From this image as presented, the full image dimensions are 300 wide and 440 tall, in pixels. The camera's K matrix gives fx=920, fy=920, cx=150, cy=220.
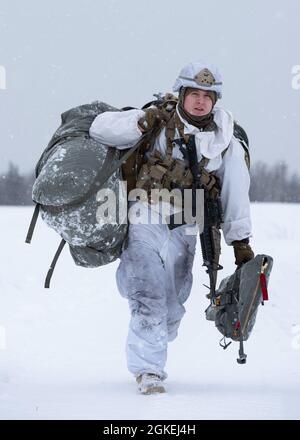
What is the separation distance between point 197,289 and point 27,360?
364 centimetres

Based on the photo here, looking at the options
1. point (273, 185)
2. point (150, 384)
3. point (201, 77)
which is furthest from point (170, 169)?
point (273, 185)

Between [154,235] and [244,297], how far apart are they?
72 cm

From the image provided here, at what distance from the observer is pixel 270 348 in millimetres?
8594

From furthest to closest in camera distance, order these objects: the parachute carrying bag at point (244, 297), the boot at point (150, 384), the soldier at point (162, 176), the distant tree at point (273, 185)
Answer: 1. the distant tree at point (273, 185)
2. the soldier at point (162, 176)
3. the parachute carrying bag at point (244, 297)
4. the boot at point (150, 384)

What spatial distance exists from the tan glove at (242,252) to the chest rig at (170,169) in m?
0.48

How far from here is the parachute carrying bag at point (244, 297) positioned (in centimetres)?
571

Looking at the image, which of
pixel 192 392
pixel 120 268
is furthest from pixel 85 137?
pixel 192 392

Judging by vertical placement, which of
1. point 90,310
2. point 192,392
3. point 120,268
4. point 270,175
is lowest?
point 270,175

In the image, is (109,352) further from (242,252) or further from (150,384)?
(150,384)

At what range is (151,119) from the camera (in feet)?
19.3

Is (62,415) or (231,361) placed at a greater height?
(62,415)

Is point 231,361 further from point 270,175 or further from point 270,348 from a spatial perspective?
point 270,175

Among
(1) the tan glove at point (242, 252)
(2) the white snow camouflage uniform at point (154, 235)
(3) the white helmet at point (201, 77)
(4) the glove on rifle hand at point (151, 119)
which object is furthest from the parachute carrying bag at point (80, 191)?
(1) the tan glove at point (242, 252)

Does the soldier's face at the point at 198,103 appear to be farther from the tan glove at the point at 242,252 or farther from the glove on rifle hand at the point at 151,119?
the tan glove at the point at 242,252
